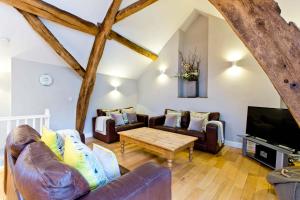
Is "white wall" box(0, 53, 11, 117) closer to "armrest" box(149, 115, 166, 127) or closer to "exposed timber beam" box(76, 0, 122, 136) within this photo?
"exposed timber beam" box(76, 0, 122, 136)

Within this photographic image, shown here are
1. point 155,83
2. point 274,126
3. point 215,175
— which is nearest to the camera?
point 215,175

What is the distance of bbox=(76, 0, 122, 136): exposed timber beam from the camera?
10.3 feet

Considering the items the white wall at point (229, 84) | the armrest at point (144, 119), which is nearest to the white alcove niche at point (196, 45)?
the white wall at point (229, 84)

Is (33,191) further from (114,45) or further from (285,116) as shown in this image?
(114,45)

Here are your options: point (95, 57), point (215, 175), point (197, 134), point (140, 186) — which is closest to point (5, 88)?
point (95, 57)

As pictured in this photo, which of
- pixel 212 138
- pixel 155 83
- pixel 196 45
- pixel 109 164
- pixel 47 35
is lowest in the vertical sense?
pixel 212 138

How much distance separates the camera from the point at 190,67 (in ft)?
15.0

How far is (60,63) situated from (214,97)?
3.93 m

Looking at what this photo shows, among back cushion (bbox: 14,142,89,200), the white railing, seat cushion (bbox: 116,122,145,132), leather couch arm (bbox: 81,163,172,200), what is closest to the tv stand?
Result: leather couch arm (bbox: 81,163,172,200)

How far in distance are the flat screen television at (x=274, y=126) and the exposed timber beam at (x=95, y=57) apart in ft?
10.7

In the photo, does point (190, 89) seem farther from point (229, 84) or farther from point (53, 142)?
point (53, 142)

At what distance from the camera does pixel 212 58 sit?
4082mm

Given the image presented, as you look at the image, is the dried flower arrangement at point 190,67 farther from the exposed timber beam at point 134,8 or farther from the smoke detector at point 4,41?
the smoke detector at point 4,41

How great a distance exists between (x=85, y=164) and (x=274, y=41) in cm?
140
